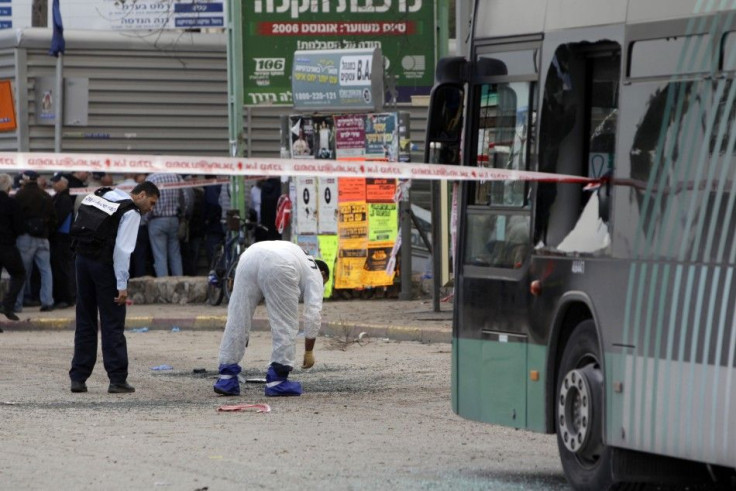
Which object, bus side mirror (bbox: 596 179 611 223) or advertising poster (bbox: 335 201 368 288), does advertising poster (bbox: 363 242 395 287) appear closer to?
advertising poster (bbox: 335 201 368 288)


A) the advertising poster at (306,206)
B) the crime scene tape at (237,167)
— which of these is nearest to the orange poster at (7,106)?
the advertising poster at (306,206)

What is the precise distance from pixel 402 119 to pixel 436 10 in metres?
3.11

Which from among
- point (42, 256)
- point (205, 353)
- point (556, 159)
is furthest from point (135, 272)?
point (556, 159)

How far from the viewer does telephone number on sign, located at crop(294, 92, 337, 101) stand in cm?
2262

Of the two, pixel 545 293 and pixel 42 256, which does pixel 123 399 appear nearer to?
pixel 545 293

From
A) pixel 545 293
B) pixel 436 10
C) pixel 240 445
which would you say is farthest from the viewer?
pixel 436 10

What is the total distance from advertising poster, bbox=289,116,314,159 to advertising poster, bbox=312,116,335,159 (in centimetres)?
8

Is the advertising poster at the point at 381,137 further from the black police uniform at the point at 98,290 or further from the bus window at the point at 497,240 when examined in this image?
the bus window at the point at 497,240

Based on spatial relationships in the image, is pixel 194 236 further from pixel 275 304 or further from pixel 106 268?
pixel 275 304

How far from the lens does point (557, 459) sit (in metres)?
10.0

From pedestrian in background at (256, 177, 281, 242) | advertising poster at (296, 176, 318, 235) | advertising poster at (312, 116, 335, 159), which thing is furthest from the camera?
pedestrian in background at (256, 177, 281, 242)

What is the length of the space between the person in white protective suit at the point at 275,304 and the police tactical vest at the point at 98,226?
1094 mm

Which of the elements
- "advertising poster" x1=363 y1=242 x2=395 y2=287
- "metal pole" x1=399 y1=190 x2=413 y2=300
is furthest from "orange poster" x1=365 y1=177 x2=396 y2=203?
"advertising poster" x1=363 y1=242 x2=395 y2=287

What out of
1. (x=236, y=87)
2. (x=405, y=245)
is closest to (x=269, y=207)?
(x=236, y=87)
